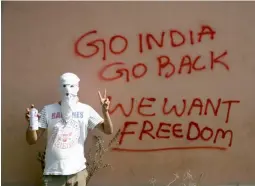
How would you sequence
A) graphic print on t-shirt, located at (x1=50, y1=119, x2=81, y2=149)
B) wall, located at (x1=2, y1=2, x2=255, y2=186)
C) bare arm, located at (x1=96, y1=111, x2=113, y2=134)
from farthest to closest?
wall, located at (x1=2, y1=2, x2=255, y2=186) → bare arm, located at (x1=96, y1=111, x2=113, y2=134) → graphic print on t-shirt, located at (x1=50, y1=119, x2=81, y2=149)

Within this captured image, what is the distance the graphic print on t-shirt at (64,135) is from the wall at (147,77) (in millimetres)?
703

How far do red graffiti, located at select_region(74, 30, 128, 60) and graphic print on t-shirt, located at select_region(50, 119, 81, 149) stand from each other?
943 mm

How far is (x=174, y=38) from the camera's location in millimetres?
5031

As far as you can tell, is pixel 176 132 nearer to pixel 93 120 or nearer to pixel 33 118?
pixel 93 120

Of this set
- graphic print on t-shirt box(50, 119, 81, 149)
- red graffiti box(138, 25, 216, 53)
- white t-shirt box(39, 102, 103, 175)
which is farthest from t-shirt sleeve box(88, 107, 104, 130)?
red graffiti box(138, 25, 216, 53)

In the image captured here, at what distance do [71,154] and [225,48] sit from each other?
208 cm

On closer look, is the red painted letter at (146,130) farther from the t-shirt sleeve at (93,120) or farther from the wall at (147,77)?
the t-shirt sleeve at (93,120)

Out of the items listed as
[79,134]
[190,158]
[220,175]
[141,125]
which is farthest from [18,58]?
[220,175]

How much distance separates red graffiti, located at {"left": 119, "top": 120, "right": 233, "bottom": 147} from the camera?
5035 millimetres

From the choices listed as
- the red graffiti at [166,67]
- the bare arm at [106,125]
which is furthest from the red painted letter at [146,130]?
the bare arm at [106,125]

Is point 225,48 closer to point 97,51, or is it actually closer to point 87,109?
point 97,51

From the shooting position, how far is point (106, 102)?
4.33m

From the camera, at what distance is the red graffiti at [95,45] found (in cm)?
495

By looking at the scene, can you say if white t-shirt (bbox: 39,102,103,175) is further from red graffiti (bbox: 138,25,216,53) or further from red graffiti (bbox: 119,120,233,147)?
red graffiti (bbox: 138,25,216,53)
